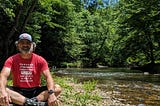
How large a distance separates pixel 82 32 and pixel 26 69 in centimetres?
4865

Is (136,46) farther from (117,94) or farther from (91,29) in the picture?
(117,94)

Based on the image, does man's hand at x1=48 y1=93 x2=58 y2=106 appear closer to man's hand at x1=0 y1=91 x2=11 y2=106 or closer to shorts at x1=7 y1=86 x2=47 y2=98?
shorts at x1=7 y1=86 x2=47 y2=98

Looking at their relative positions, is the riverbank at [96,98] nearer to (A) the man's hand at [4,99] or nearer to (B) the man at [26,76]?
(B) the man at [26,76]

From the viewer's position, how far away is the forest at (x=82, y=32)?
2917cm

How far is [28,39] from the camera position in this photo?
6.94 m

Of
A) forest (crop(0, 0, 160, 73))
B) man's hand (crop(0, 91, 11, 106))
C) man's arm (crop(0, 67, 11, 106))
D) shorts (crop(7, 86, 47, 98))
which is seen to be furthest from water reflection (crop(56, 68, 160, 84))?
man's hand (crop(0, 91, 11, 106))

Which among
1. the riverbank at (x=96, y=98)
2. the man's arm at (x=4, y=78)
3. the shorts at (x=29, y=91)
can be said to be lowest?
the riverbank at (x=96, y=98)

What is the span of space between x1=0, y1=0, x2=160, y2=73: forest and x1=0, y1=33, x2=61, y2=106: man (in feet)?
53.6

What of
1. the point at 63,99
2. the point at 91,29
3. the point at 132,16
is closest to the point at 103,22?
the point at 91,29

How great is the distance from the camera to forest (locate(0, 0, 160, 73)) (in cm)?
2917

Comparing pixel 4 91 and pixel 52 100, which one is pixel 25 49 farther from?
pixel 52 100

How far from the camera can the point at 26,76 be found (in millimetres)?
7121

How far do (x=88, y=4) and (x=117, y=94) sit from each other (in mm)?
66155

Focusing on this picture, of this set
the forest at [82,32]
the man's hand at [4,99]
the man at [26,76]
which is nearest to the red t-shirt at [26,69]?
the man at [26,76]
